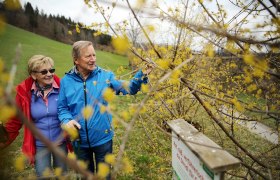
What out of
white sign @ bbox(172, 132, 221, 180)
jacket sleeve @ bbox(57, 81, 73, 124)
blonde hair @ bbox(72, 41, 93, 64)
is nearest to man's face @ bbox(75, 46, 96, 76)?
blonde hair @ bbox(72, 41, 93, 64)

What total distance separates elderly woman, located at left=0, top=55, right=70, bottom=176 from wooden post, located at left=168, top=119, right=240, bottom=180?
1.62 meters

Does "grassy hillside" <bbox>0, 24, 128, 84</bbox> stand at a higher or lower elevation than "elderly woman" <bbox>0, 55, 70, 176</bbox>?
higher

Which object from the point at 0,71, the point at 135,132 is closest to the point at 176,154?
the point at 0,71

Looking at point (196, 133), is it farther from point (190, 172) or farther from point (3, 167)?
point (3, 167)

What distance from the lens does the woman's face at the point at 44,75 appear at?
287cm

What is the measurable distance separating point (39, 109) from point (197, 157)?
7.31 feet

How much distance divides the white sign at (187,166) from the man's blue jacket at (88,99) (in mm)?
994

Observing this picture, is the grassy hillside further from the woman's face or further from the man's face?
the man's face

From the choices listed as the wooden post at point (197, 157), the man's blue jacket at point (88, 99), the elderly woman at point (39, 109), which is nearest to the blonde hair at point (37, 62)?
the elderly woman at point (39, 109)

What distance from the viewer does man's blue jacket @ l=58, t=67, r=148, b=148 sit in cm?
271

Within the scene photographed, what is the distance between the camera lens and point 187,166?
1.81 m

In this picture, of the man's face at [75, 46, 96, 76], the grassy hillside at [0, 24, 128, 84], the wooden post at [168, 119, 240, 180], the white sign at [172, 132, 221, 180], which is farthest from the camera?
the grassy hillside at [0, 24, 128, 84]

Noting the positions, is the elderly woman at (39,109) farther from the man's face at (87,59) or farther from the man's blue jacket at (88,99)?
the man's face at (87,59)

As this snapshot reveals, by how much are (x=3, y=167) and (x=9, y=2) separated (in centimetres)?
159
